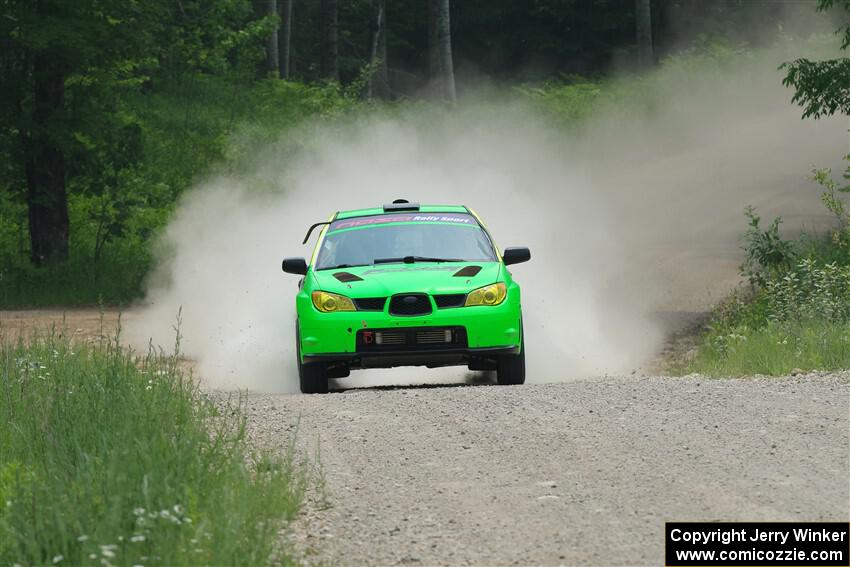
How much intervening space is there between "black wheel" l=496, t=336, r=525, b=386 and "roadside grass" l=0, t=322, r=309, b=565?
3.60 m

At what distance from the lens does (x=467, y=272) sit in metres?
13.3

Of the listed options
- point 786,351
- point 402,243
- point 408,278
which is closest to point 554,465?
point 408,278

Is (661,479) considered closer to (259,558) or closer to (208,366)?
(259,558)

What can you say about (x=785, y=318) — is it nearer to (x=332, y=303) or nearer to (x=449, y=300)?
(x=449, y=300)

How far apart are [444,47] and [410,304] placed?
28239 millimetres

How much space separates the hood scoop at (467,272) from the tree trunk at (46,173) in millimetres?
12764

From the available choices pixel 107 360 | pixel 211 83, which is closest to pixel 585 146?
pixel 211 83

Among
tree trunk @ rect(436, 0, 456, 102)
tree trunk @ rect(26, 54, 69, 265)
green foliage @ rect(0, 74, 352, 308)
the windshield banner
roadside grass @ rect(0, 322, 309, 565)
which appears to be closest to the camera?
roadside grass @ rect(0, 322, 309, 565)

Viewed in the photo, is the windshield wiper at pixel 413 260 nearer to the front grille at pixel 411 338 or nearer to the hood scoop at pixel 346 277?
the hood scoop at pixel 346 277

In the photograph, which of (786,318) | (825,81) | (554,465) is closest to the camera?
(554,465)

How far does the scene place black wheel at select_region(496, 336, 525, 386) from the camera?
522 inches

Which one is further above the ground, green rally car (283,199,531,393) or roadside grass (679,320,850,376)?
green rally car (283,199,531,393)

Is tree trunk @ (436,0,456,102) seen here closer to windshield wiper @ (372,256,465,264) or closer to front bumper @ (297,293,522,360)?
windshield wiper @ (372,256,465,264)

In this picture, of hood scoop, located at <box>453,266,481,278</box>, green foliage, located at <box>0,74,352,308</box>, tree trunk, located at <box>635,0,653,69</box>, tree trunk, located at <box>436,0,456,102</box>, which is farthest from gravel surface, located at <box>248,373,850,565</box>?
tree trunk, located at <box>635,0,653,69</box>
